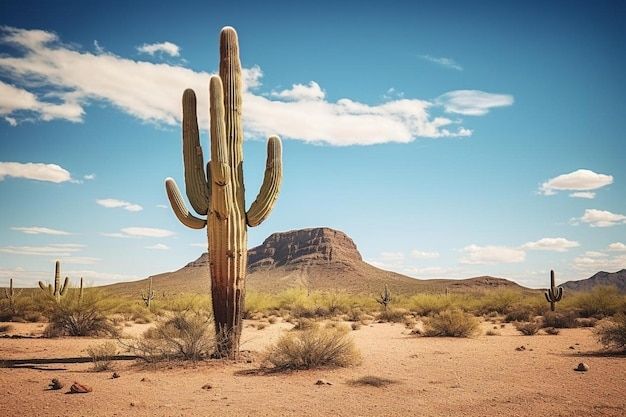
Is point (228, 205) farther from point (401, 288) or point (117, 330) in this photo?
point (401, 288)

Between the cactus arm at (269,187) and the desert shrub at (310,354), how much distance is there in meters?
2.79

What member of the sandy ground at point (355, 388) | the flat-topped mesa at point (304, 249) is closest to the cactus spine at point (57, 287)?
the sandy ground at point (355, 388)

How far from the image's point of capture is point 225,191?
10680 mm

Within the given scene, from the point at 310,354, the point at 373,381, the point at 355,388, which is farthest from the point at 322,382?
the point at 310,354

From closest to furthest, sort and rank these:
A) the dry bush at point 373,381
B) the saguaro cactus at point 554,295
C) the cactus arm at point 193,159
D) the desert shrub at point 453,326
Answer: the dry bush at point 373,381
the cactus arm at point 193,159
the desert shrub at point 453,326
the saguaro cactus at point 554,295

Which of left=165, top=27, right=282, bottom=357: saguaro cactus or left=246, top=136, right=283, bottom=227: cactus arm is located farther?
left=246, top=136, right=283, bottom=227: cactus arm

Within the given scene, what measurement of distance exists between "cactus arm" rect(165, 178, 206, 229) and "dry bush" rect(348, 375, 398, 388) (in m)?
4.86


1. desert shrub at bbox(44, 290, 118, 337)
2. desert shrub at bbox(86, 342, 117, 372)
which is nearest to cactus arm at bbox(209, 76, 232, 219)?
desert shrub at bbox(86, 342, 117, 372)

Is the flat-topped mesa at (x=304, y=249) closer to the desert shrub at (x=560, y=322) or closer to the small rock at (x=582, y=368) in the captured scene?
the desert shrub at (x=560, y=322)

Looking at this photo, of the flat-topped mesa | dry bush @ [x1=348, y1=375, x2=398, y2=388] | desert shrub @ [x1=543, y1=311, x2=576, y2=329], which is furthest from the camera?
the flat-topped mesa

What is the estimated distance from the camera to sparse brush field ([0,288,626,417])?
713cm

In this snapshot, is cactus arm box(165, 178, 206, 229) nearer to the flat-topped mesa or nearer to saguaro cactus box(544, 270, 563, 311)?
saguaro cactus box(544, 270, 563, 311)

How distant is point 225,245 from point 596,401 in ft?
23.6

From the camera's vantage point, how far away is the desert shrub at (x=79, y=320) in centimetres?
1642
